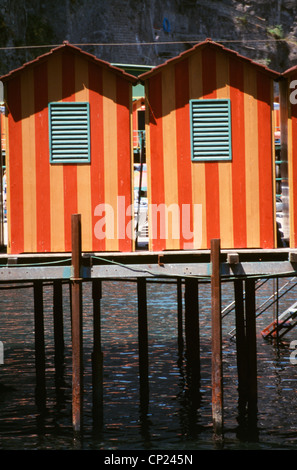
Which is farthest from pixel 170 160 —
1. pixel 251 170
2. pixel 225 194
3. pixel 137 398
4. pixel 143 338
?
pixel 137 398

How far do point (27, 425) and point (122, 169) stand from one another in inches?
236

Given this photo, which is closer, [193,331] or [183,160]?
[183,160]

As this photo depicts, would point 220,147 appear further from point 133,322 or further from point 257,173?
point 133,322

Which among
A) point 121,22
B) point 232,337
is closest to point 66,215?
point 232,337

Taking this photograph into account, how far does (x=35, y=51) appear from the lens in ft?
207

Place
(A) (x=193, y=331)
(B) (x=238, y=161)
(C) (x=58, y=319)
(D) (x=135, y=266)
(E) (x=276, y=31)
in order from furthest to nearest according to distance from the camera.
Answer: (E) (x=276, y=31) < (C) (x=58, y=319) < (A) (x=193, y=331) < (B) (x=238, y=161) < (D) (x=135, y=266)

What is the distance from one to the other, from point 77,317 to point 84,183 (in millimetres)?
2520

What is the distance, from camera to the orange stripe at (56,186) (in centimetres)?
1586

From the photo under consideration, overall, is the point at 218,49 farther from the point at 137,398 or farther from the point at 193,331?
the point at 137,398

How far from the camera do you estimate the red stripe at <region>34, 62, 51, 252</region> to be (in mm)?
15867

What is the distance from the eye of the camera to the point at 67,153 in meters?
15.9

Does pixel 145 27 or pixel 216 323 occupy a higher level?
pixel 145 27

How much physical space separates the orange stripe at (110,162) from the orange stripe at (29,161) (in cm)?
132

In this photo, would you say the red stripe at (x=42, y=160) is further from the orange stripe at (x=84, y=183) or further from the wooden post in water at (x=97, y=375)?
the wooden post in water at (x=97, y=375)
